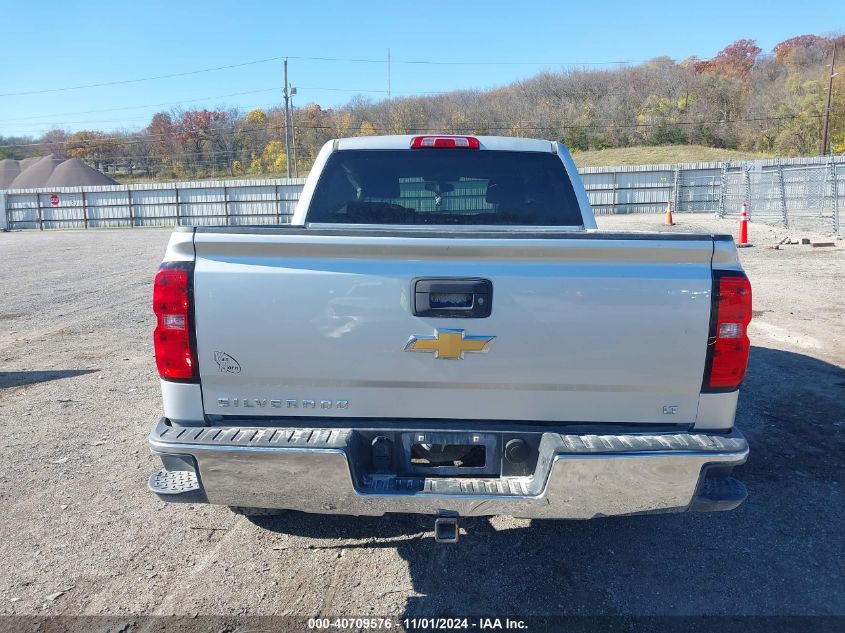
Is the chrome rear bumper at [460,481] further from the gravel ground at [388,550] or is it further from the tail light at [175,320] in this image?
the gravel ground at [388,550]

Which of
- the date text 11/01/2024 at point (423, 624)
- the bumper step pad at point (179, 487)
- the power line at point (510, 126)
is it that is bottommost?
the date text 11/01/2024 at point (423, 624)

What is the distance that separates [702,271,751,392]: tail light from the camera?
2541mm

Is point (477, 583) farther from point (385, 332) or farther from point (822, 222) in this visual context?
point (822, 222)

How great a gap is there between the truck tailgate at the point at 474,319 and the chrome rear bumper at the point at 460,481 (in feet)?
0.71

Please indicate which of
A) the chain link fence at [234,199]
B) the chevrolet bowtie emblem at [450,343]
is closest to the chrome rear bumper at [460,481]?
the chevrolet bowtie emblem at [450,343]

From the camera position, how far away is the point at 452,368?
2617 millimetres

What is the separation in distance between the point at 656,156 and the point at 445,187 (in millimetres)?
54556

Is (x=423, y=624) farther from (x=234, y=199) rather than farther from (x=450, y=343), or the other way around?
(x=234, y=199)

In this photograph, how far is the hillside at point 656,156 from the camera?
5156 centimetres

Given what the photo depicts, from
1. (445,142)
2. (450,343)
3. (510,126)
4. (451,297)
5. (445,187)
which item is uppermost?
(510,126)

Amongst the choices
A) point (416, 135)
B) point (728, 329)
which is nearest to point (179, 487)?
point (728, 329)

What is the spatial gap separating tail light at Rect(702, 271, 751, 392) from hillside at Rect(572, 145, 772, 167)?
Answer: 1986 inches

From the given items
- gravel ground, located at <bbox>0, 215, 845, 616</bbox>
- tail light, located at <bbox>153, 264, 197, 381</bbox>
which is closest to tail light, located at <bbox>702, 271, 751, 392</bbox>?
gravel ground, located at <bbox>0, 215, 845, 616</bbox>

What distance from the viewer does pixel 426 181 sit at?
14.7 feet
